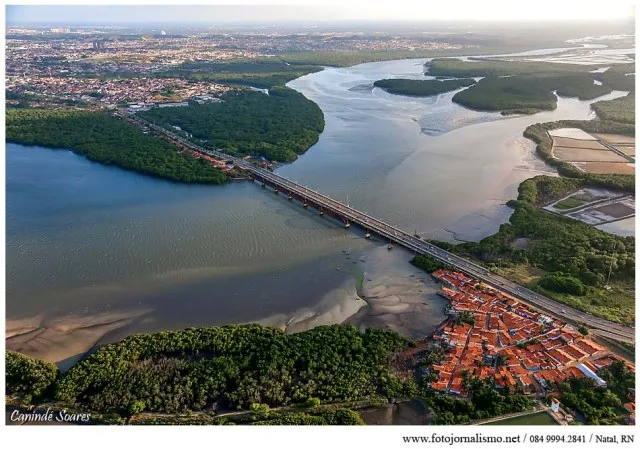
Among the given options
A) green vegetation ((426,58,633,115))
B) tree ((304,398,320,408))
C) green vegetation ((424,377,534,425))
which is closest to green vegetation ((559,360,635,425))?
green vegetation ((424,377,534,425))

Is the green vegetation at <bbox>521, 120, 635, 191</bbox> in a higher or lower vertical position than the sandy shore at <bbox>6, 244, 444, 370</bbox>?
higher

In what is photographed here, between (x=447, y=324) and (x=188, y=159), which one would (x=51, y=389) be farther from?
(x=188, y=159)

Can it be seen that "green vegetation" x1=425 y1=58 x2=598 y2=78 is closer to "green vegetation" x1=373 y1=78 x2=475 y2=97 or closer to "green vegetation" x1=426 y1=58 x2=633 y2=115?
"green vegetation" x1=426 y1=58 x2=633 y2=115

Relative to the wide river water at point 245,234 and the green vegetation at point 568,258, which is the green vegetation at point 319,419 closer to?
the wide river water at point 245,234

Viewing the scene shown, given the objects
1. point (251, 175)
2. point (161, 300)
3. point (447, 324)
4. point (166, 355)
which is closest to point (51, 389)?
point (166, 355)

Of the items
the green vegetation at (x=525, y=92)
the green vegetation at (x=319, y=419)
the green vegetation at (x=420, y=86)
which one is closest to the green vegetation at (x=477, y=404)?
the green vegetation at (x=319, y=419)

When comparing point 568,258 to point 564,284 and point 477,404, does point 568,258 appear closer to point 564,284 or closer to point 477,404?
Result: point 564,284
